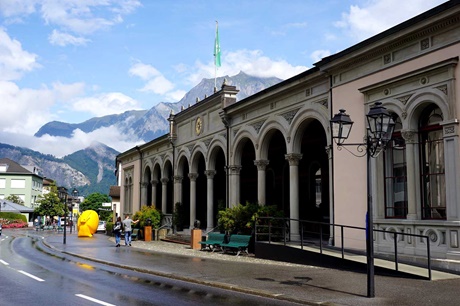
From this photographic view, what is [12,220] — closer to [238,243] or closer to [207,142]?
A: [207,142]

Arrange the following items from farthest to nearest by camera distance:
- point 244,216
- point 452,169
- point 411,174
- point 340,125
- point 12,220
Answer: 1. point 12,220
2. point 244,216
3. point 411,174
4. point 452,169
5. point 340,125

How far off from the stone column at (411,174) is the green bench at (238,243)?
6901 millimetres

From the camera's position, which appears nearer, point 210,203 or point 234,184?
point 234,184

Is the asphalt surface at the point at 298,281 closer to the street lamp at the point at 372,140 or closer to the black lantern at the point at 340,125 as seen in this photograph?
the street lamp at the point at 372,140

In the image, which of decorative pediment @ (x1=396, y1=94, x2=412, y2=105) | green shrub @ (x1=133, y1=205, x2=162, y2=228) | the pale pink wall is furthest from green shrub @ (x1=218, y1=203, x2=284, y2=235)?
green shrub @ (x1=133, y1=205, x2=162, y2=228)

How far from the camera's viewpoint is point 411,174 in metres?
13.9

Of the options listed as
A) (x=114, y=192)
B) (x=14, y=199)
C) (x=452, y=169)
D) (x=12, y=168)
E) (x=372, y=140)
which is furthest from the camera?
(x=12, y=168)

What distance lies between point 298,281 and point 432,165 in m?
5.10

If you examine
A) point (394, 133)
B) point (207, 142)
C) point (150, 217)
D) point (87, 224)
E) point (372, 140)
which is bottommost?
point (87, 224)

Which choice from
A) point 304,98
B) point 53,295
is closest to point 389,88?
point 304,98

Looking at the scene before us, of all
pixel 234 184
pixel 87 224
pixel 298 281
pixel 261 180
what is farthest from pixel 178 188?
pixel 298 281

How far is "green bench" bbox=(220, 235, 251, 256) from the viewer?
18906 mm

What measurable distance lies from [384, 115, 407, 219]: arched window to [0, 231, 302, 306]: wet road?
248 inches

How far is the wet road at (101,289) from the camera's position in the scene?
379 inches
